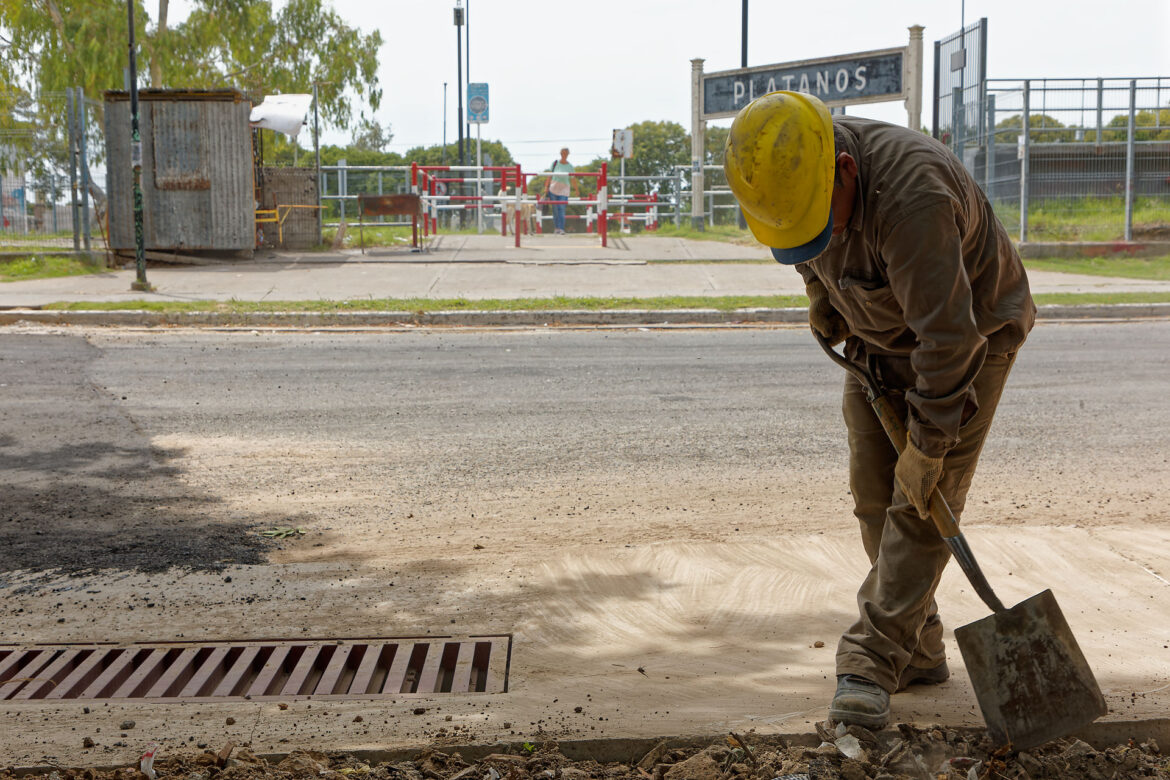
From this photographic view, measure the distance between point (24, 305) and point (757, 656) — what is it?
40.1 feet

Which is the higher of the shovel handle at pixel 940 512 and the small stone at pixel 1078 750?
the shovel handle at pixel 940 512

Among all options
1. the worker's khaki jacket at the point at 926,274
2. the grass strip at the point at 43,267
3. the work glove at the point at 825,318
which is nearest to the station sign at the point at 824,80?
the grass strip at the point at 43,267

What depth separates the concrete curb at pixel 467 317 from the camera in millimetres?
12477

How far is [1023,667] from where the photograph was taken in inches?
112

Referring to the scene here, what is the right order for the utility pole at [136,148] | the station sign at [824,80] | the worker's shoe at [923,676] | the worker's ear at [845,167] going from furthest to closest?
the station sign at [824,80] → the utility pole at [136,148] → the worker's shoe at [923,676] → the worker's ear at [845,167]

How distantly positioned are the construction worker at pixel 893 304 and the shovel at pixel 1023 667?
0.52 feet

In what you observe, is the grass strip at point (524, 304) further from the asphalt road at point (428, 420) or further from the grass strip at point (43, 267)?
the grass strip at point (43, 267)

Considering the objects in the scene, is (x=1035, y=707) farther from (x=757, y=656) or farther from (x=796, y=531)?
(x=796, y=531)

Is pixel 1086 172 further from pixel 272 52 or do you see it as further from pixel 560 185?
pixel 272 52

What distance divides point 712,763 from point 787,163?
1509 millimetres

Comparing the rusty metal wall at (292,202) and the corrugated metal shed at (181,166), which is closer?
the corrugated metal shed at (181,166)

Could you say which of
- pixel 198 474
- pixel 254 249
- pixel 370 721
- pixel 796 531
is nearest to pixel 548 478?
pixel 796 531

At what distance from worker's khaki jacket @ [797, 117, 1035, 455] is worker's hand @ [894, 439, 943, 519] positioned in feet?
0.10

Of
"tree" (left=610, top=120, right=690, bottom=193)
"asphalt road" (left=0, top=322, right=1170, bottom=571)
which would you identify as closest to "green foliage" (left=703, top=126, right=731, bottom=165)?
"tree" (left=610, top=120, right=690, bottom=193)
